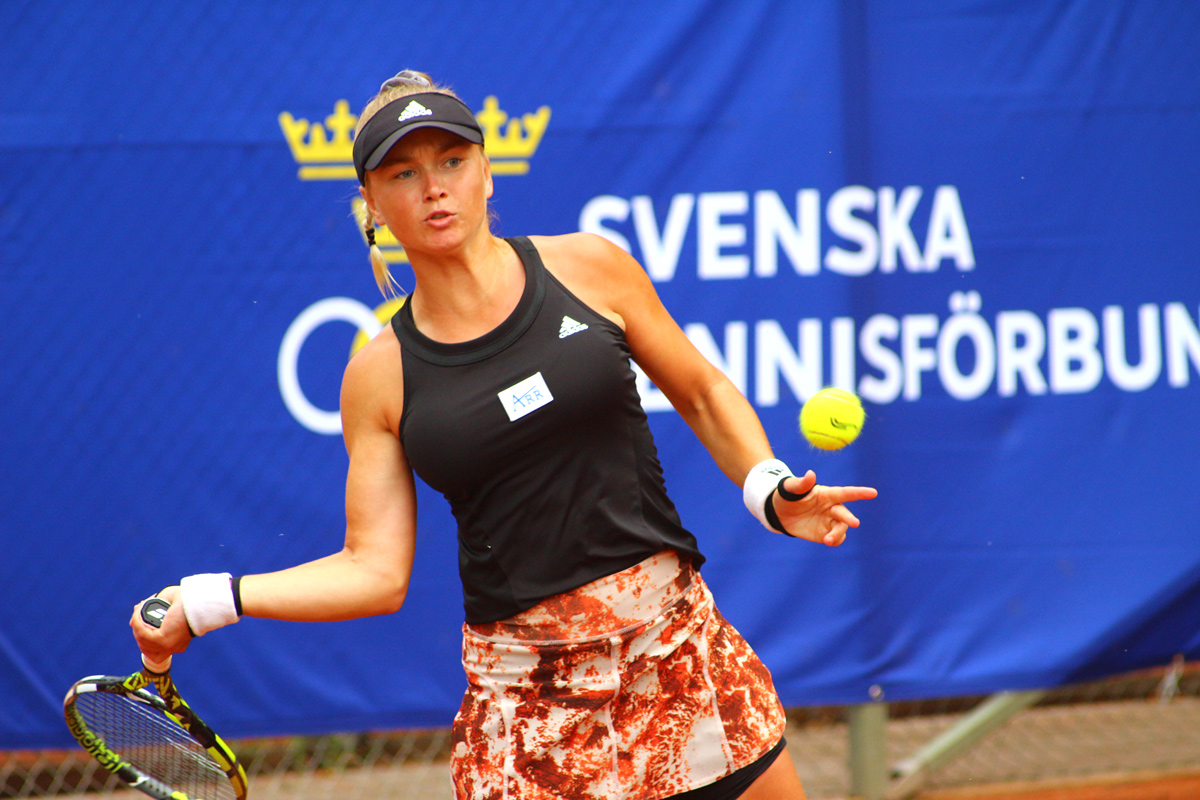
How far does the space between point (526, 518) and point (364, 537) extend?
0.30 metres

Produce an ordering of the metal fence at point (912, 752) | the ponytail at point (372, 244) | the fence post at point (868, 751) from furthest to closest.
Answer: the metal fence at point (912, 752), the fence post at point (868, 751), the ponytail at point (372, 244)

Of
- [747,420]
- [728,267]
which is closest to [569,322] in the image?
[747,420]

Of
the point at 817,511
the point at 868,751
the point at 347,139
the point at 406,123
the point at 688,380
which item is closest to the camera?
the point at 406,123

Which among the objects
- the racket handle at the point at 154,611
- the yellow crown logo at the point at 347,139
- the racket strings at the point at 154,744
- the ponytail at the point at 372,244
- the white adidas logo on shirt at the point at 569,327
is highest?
the yellow crown logo at the point at 347,139

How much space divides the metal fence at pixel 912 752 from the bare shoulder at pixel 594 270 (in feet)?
6.71

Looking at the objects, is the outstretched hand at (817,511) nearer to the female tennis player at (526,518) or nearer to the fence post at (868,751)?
the female tennis player at (526,518)

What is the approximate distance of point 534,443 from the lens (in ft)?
5.86

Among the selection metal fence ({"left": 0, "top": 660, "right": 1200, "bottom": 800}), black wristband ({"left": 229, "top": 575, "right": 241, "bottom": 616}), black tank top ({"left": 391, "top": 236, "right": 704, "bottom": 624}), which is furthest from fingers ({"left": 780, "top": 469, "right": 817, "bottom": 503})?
metal fence ({"left": 0, "top": 660, "right": 1200, "bottom": 800})

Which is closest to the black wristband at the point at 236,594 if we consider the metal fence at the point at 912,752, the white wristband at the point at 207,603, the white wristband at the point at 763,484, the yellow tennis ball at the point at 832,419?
the white wristband at the point at 207,603

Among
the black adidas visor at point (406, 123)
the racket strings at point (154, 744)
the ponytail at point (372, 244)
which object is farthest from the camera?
the racket strings at point (154, 744)

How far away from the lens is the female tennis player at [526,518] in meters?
1.79

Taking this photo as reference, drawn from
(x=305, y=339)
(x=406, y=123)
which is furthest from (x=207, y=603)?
(x=305, y=339)

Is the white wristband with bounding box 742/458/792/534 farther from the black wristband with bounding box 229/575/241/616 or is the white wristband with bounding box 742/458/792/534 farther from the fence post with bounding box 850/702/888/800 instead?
the fence post with bounding box 850/702/888/800

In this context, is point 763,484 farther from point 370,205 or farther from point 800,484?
point 370,205
